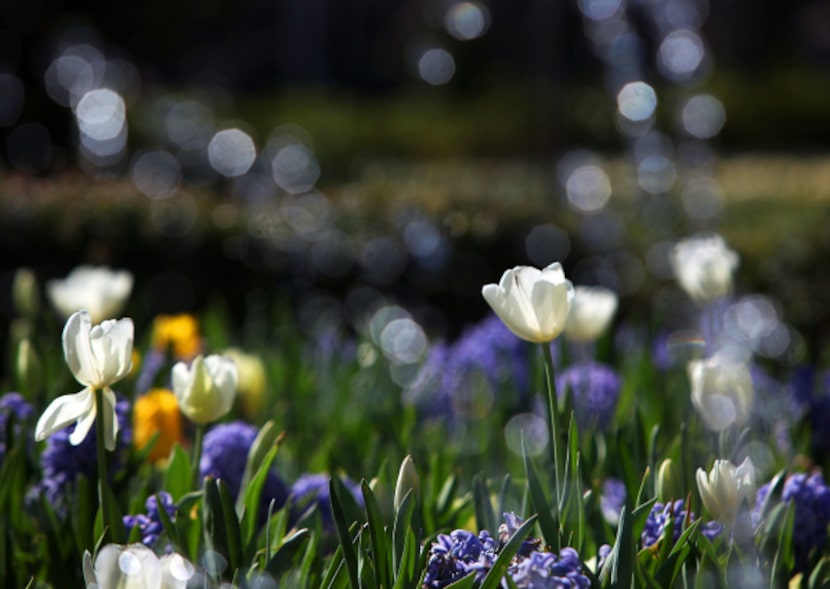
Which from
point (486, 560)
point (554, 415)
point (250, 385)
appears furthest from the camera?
point (250, 385)

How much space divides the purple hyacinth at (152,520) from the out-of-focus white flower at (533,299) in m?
0.50

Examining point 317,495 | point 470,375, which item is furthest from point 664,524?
point 470,375

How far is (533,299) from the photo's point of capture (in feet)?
→ 3.92

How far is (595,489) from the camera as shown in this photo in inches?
56.7

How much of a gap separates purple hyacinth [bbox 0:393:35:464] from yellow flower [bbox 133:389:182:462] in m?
0.20

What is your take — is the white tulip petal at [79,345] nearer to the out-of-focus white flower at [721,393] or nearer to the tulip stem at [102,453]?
the tulip stem at [102,453]

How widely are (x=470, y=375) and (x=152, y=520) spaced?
1143mm

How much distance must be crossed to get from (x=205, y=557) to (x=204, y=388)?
0.82ft

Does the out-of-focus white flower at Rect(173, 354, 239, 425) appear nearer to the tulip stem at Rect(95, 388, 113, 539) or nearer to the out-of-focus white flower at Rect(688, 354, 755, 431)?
the tulip stem at Rect(95, 388, 113, 539)

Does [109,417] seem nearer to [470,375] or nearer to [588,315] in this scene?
[588,315]

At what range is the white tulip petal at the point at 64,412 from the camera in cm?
121

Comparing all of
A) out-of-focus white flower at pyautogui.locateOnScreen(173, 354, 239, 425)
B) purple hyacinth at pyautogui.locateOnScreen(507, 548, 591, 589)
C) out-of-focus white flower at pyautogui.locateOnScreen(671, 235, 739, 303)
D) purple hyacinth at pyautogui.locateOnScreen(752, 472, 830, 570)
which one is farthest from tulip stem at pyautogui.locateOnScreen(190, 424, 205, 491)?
out-of-focus white flower at pyautogui.locateOnScreen(671, 235, 739, 303)

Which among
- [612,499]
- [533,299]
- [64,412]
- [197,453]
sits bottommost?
[612,499]

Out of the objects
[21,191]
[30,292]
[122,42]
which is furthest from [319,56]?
[30,292]
